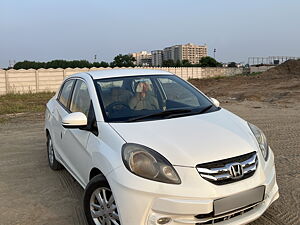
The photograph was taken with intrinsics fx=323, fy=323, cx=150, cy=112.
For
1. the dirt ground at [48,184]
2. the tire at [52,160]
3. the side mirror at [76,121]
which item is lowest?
the dirt ground at [48,184]

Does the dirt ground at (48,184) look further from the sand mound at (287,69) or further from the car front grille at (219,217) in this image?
the sand mound at (287,69)

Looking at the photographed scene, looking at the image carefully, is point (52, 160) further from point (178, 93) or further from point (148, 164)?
point (148, 164)

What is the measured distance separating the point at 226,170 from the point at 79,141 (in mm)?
1662

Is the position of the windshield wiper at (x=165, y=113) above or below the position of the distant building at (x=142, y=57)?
below

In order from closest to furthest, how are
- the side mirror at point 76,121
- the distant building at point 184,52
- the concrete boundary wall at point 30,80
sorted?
the side mirror at point 76,121 → the concrete boundary wall at point 30,80 → the distant building at point 184,52

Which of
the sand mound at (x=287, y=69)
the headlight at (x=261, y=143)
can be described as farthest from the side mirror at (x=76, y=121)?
the sand mound at (x=287, y=69)

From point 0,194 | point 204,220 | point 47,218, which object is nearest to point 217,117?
point 204,220

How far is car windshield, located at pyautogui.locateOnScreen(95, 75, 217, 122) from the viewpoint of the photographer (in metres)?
3.33

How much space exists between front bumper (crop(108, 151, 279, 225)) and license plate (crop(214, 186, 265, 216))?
35 millimetres

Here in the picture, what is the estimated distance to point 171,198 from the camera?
2.41 meters

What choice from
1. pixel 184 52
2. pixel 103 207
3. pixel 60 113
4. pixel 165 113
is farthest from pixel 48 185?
pixel 184 52

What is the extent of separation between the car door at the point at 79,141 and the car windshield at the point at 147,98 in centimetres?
24

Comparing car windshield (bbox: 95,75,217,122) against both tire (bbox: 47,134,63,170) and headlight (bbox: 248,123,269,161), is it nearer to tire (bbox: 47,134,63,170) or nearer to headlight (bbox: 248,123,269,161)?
headlight (bbox: 248,123,269,161)

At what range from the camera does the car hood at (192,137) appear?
8.37ft
